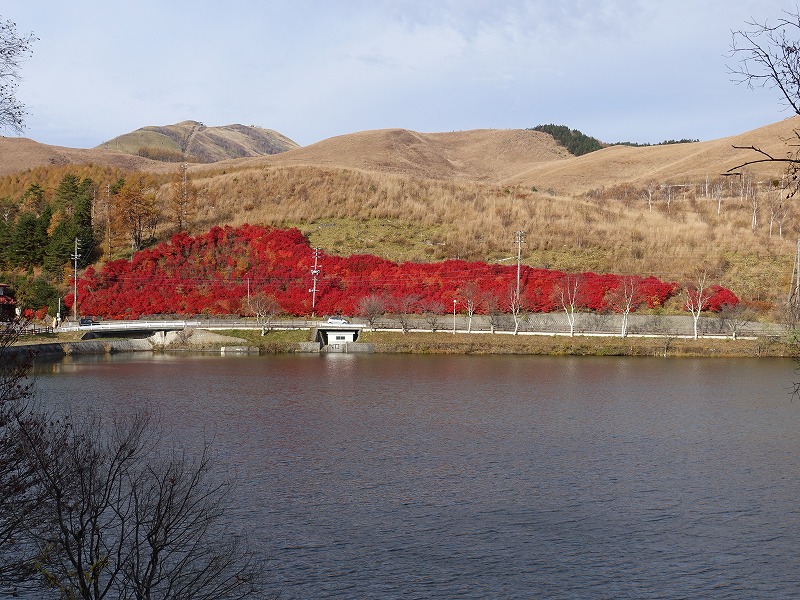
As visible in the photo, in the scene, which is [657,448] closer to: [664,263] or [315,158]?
[664,263]

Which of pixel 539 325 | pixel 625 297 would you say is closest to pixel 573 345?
pixel 539 325

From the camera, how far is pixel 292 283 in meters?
73.3

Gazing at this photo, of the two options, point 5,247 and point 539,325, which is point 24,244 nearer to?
point 5,247

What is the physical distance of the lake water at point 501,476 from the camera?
1734 cm

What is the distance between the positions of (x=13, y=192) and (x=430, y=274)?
85.9m

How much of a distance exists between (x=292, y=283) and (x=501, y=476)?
50.9m

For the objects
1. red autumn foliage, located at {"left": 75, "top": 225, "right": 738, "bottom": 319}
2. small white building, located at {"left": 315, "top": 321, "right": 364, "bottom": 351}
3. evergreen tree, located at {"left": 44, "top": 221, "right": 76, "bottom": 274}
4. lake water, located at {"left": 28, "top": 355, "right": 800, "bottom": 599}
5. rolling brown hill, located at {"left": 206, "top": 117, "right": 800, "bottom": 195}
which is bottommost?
lake water, located at {"left": 28, "top": 355, "right": 800, "bottom": 599}

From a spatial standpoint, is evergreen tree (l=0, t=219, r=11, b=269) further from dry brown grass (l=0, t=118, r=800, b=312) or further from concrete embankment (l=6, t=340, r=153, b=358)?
concrete embankment (l=6, t=340, r=153, b=358)

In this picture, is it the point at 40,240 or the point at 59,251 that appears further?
the point at 40,240

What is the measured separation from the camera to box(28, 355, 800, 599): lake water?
56.9 ft

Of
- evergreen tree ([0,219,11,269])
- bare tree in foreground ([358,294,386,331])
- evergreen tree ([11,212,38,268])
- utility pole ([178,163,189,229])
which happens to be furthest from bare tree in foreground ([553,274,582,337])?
evergreen tree ([0,219,11,269])

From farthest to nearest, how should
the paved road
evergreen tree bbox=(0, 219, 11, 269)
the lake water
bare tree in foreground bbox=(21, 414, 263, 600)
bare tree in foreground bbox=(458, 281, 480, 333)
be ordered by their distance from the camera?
1. evergreen tree bbox=(0, 219, 11, 269)
2. bare tree in foreground bbox=(458, 281, 480, 333)
3. the paved road
4. the lake water
5. bare tree in foreground bbox=(21, 414, 263, 600)

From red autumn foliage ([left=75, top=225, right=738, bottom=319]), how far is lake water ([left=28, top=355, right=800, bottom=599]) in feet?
74.7

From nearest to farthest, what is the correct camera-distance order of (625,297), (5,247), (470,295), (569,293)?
(625,297), (569,293), (470,295), (5,247)
